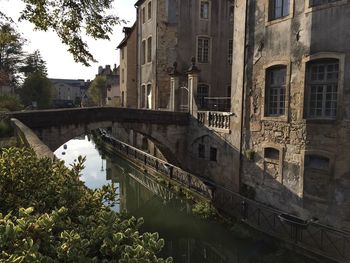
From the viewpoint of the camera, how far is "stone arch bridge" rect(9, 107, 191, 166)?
12953mm

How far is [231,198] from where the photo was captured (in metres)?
12.8

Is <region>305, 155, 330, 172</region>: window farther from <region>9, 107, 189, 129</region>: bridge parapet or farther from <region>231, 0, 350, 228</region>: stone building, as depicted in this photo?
<region>9, 107, 189, 129</region>: bridge parapet

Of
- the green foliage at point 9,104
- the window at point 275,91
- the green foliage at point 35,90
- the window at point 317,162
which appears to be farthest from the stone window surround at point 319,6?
the green foliage at point 35,90

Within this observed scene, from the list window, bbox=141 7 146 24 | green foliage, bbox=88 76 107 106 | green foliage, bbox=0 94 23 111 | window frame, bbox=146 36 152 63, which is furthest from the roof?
green foliage, bbox=88 76 107 106

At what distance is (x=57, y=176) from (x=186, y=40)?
20.1 metres

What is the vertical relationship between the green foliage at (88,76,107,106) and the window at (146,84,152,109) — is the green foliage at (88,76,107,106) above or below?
above

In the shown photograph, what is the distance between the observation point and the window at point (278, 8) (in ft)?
38.4

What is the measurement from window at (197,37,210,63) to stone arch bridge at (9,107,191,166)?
6.53m

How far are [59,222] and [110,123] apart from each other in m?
13.6

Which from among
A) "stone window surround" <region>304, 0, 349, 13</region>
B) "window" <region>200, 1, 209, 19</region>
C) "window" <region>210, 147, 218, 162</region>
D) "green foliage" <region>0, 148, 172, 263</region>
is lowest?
"window" <region>210, 147, 218, 162</region>

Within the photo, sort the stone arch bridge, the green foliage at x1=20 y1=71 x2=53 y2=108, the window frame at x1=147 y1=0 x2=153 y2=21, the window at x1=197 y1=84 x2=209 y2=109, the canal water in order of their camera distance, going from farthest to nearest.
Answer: the green foliage at x1=20 y1=71 x2=53 y2=108
the window frame at x1=147 y1=0 x2=153 y2=21
the window at x1=197 y1=84 x2=209 y2=109
the stone arch bridge
the canal water

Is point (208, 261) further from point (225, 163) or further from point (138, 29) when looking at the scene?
point (138, 29)

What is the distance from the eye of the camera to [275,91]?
12305 millimetres

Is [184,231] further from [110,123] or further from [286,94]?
[286,94]
